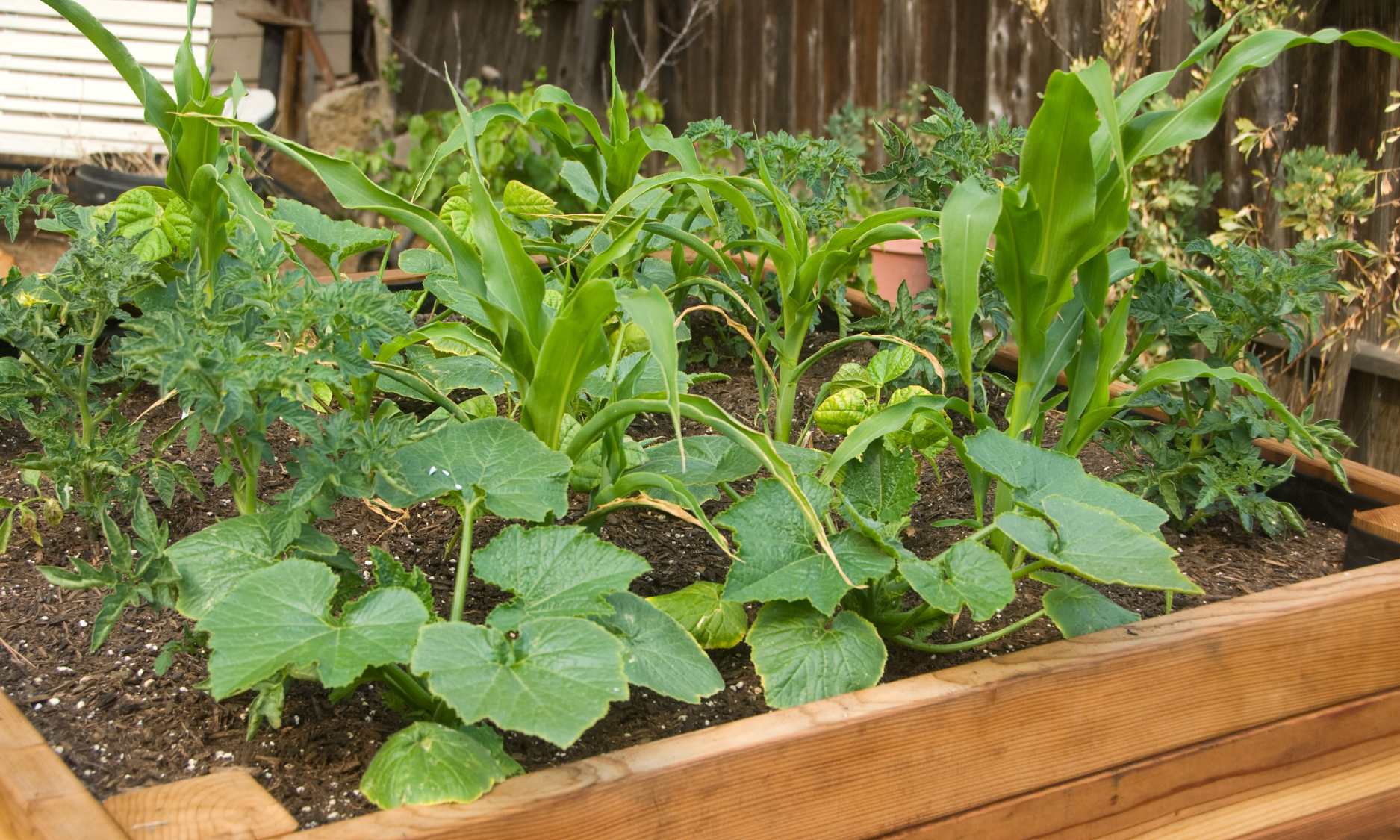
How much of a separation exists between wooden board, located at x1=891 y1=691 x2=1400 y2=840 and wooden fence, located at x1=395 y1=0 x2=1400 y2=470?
39.9 inches

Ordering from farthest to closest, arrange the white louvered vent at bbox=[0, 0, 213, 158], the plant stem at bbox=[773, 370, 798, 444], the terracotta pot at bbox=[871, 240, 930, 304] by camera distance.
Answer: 1. the white louvered vent at bbox=[0, 0, 213, 158]
2. the terracotta pot at bbox=[871, 240, 930, 304]
3. the plant stem at bbox=[773, 370, 798, 444]

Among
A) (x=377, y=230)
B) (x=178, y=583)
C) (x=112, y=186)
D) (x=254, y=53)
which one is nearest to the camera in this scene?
(x=178, y=583)

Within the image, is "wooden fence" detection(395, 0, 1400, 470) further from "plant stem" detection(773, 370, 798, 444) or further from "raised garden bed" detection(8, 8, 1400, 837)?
"raised garden bed" detection(8, 8, 1400, 837)

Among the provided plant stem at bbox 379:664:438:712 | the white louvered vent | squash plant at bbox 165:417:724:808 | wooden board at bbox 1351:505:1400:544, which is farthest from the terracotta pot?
the white louvered vent

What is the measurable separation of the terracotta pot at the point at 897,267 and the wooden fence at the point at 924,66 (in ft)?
2.91

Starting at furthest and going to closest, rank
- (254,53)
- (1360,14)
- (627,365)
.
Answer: (254,53) < (1360,14) < (627,365)

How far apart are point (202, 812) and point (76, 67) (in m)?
4.48

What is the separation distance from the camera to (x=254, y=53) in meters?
6.01

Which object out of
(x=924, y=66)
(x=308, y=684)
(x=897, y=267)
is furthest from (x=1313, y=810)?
(x=924, y=66)

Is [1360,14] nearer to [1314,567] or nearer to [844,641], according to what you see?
[1314,567]

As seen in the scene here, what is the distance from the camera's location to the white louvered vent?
4.32 metres

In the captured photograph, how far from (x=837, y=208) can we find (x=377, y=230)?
69 centimetres

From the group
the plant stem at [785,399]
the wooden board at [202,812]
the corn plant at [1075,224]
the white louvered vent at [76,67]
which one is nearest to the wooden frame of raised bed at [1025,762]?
the wooden board at [202,812]

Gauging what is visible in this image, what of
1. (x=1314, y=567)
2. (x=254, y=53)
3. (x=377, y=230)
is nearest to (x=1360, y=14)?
(x=1314, y=567)
